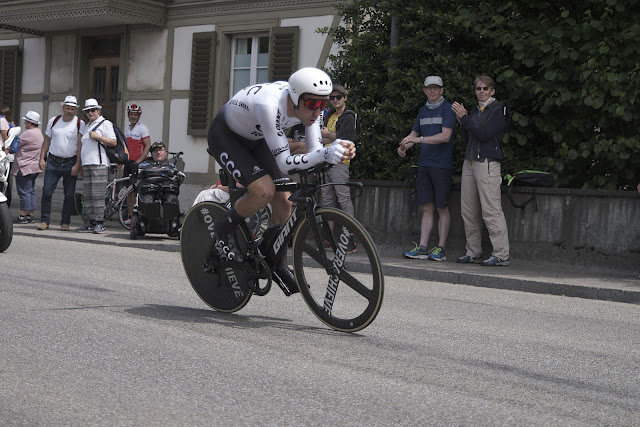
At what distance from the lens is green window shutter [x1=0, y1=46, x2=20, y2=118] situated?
934 inches

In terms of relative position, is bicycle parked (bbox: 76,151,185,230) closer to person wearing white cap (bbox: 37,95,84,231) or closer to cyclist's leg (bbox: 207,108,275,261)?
person wearing white cap (bbox: 37,95,84,231)

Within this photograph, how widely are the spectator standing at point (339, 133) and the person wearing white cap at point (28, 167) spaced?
6304 mm

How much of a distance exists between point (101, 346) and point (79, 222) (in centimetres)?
1282

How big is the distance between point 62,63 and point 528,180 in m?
13.6

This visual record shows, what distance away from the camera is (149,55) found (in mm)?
21156

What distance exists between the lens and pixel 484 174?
1198 cm

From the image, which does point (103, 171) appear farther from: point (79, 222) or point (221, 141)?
point (221, 141)

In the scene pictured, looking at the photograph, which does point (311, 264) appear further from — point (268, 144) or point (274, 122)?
point (274, 122)

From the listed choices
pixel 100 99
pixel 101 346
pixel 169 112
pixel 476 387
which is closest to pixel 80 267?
pixel 101 346

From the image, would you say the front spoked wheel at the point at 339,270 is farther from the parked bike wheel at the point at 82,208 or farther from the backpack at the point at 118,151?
the parked bike wheel at the point at 82,208

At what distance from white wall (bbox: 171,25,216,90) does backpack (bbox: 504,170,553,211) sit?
971 centimetres

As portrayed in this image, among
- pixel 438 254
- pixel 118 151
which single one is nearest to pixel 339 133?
pixel 438 254

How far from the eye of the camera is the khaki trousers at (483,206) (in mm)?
11984

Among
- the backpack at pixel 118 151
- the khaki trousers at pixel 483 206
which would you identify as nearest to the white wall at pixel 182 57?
the backpack at pixel 118 151
